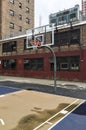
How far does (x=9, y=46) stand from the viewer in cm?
3538

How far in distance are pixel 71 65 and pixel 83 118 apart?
1635cm

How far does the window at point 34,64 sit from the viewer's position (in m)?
29.8

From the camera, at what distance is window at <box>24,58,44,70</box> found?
29797 mm

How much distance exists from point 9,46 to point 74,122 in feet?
90.2

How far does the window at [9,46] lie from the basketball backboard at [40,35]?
7.19 m

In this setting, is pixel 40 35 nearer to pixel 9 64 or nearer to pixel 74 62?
pixel 74 62

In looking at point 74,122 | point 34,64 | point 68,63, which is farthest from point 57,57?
point 74,122

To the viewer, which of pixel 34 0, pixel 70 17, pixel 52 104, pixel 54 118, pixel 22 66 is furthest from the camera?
pixel 34 0

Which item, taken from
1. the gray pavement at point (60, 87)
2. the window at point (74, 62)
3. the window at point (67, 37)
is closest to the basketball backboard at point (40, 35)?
the window at point (67, 37)

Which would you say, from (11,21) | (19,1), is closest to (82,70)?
(11,21)

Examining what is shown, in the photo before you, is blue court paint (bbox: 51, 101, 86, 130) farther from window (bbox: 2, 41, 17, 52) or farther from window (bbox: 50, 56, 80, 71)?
window (bbox: 2, 41, 17, 52)

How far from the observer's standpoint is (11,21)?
1762 inches

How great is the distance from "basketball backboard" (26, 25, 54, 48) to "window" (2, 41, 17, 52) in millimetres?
7191

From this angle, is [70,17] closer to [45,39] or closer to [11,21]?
[45,39]
